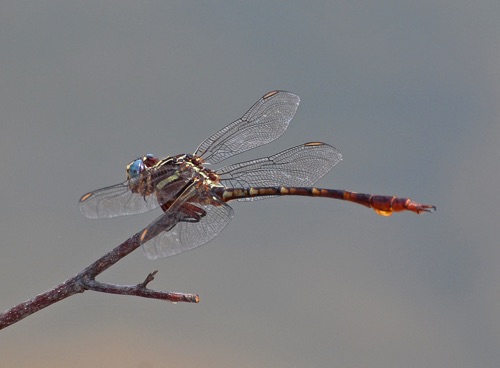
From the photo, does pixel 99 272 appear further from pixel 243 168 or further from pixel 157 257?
pixel 243 168

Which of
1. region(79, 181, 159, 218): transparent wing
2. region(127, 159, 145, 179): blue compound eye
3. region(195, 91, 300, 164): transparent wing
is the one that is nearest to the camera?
region(79, 181, 159, 218): transparent wing

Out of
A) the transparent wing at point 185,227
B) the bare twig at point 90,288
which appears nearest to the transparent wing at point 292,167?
the transparent wing at point 185,227

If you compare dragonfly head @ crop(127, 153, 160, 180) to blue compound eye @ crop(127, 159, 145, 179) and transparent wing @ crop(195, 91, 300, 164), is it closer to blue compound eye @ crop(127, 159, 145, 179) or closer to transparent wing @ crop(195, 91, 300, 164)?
blue compound eye @ crop(127, 159, 145, 179)

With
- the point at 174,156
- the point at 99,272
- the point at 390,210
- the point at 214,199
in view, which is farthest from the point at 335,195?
the point at 99,272

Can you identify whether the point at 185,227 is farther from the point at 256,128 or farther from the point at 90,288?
the point at 256,128

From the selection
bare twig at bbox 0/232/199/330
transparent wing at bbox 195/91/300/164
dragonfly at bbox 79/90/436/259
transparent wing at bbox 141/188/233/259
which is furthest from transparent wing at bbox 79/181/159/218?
transparent wing at bbox 195/91/300/164

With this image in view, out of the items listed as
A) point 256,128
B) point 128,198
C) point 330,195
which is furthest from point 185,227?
point 256,128

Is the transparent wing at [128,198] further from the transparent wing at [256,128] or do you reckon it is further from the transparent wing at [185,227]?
the transparent wing at [256,128]
